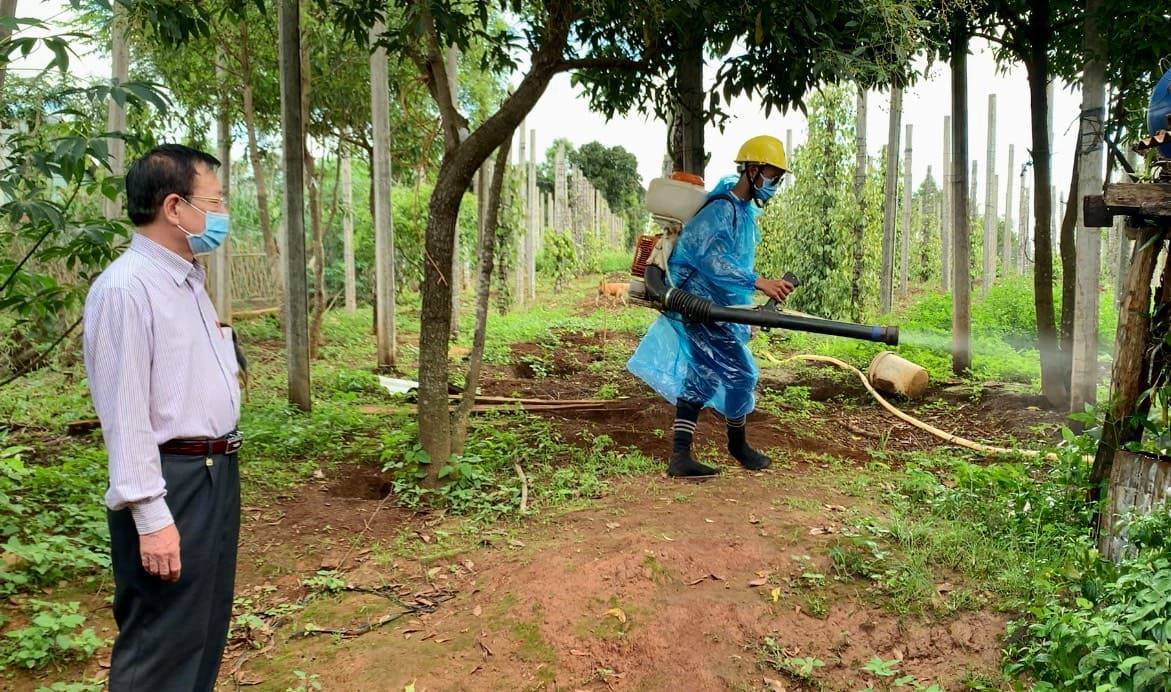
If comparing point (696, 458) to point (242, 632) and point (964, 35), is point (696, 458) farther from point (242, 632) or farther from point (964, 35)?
point (964, 35)

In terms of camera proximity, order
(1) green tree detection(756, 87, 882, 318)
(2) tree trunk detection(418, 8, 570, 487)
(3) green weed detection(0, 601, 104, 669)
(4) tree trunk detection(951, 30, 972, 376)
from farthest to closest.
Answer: (1) green tree detection(756, 87, 882, 318) → (4) tree trunk detection(951, 30, 972, 376) → (2) tree trunk detection(418, 8, 570, 487) → (3) green weed detection(0, 601, 104, 669)

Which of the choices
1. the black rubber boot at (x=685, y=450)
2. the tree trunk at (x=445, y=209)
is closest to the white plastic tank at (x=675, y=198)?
the tree trunk at (x=445, y=209)

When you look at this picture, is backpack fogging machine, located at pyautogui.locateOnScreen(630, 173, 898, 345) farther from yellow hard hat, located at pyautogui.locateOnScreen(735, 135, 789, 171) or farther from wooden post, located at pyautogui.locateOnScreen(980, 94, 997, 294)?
wooden post, located at pyautogui.locateOnScreen(980, 94, 997, 294)

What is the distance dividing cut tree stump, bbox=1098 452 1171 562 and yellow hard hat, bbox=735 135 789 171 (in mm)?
2134

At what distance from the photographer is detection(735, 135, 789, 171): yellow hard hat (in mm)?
4164

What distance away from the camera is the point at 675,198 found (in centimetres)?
443

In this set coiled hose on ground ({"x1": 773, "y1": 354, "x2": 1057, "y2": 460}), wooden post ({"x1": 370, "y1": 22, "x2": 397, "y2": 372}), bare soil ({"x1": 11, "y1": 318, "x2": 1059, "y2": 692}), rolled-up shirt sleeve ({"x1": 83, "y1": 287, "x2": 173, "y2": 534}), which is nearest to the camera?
rolled-up shirt sleeve ({"x1": 83, "y1": 287, "x2": 173, "y2": 534})

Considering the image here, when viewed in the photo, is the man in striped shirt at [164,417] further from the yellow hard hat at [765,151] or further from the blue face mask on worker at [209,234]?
the yellow hard hat at [765,151]

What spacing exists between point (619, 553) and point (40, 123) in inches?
116

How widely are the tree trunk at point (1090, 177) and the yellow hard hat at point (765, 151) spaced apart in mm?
2178

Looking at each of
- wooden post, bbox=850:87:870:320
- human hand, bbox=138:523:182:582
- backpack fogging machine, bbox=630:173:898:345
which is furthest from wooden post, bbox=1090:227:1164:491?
wooden post, bbox=850:87:870:320

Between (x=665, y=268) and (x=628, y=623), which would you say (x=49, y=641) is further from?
(x=665, y=268)

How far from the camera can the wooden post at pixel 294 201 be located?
216 inches

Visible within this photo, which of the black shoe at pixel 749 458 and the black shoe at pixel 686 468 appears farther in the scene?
the black shoe at pixel 749 458
